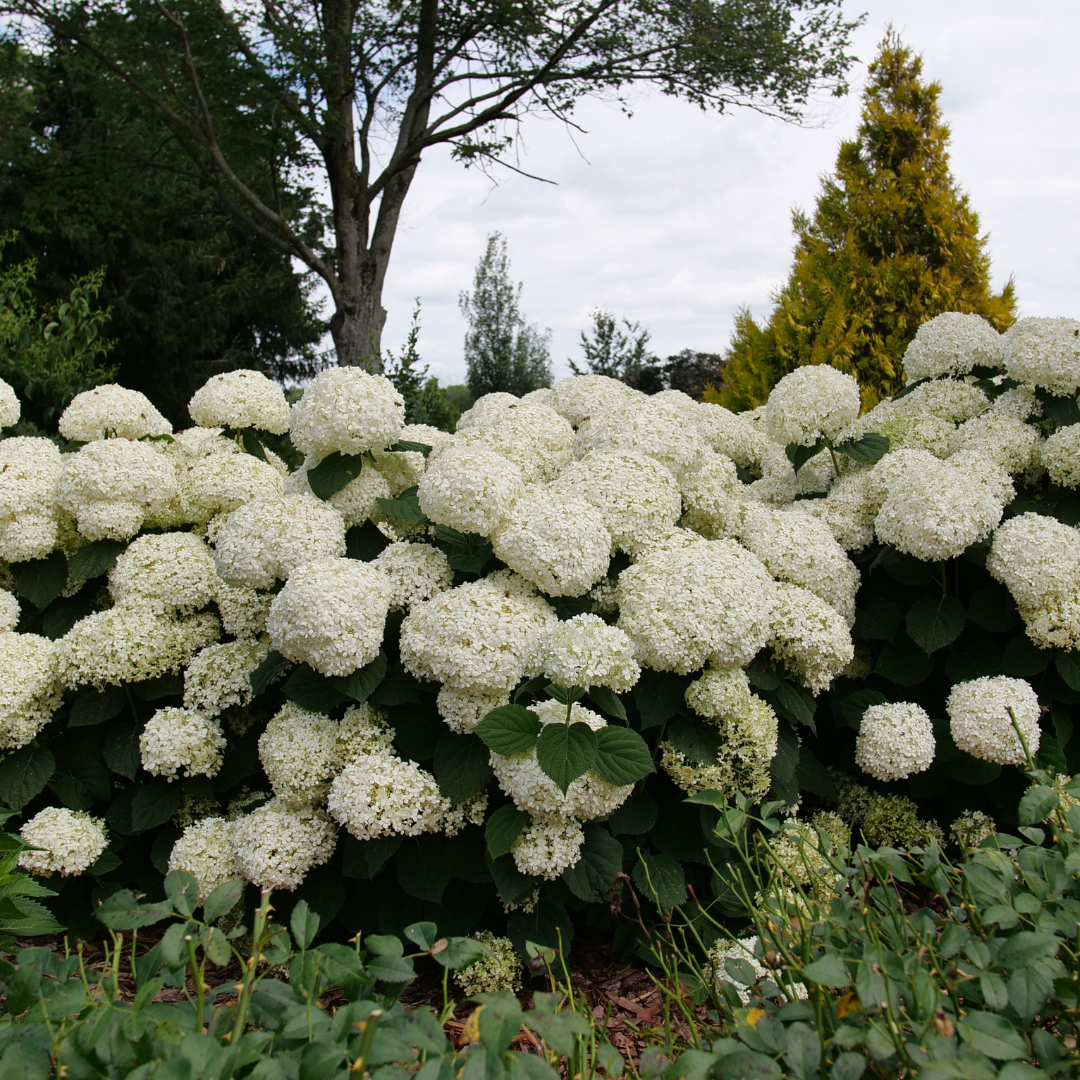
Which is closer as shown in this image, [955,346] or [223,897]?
[223,897]

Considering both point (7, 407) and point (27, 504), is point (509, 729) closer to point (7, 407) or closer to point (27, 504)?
point (27, 504)

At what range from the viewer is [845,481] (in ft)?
11.8

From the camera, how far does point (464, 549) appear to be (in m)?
2.76

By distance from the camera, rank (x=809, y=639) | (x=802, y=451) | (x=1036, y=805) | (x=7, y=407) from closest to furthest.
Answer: (x=1036, y=805), (x=809, y=639), (x=802, y=451), (x=7, y=407)

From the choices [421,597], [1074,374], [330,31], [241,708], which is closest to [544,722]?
[421,597]

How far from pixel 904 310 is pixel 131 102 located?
12931 millimetres

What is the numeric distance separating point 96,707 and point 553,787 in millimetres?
1694

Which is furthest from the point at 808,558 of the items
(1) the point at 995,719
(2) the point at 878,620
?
(1) the point at 995,719

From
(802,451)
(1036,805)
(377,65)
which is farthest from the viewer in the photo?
(377,65)

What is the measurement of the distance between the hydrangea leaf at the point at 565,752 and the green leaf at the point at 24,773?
182cm

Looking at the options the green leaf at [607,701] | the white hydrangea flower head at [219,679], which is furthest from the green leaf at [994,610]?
the white hydrangea flower head at [219,679]

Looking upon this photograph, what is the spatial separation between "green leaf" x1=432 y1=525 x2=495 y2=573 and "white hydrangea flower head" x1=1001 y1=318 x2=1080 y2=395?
7.42 ft

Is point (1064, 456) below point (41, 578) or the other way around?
the other way around

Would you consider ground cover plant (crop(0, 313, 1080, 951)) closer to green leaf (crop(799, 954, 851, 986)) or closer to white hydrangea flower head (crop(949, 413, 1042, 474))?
white hydrangea flower head (crop(949, 413, 1042, 474))
